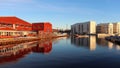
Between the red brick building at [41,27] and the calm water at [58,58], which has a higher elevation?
the red brick building at [41,27]

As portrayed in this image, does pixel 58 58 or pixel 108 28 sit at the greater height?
pixel 108 28

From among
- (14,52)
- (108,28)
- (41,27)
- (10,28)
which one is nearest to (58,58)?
(14,52)

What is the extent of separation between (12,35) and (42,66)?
36.0 meters

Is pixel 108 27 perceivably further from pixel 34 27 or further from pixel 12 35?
pixel 12 35

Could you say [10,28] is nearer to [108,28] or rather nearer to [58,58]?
[58,58]

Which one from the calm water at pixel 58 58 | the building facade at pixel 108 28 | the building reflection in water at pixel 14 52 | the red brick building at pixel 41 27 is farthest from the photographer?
the building facade at pixel 108 28

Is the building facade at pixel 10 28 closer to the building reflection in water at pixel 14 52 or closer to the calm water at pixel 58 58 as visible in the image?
the building reflection in water at pixel 14 52

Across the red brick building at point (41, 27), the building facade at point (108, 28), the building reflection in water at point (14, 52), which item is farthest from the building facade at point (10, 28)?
the building facade at point (108, 28)

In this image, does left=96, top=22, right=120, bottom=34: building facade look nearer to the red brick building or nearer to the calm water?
the red brick building

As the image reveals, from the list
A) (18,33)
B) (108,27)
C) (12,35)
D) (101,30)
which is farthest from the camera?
(101,30)

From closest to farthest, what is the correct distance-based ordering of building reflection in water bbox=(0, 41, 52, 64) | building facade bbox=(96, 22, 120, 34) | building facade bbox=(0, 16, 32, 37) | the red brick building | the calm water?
the calm water, building reflection in water bbox=(0, 41, 52, 64), building facade bbox=(0, 16, 32, 37), the red brick building, building facade bbox=(96, 22, 120, 34)

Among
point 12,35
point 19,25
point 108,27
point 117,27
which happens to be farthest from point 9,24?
point 117,27

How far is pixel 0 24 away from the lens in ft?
158

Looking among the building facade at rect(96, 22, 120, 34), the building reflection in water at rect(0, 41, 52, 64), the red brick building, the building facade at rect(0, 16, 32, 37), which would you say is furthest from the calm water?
the building facade at rect(96, 22, 120, 34)
